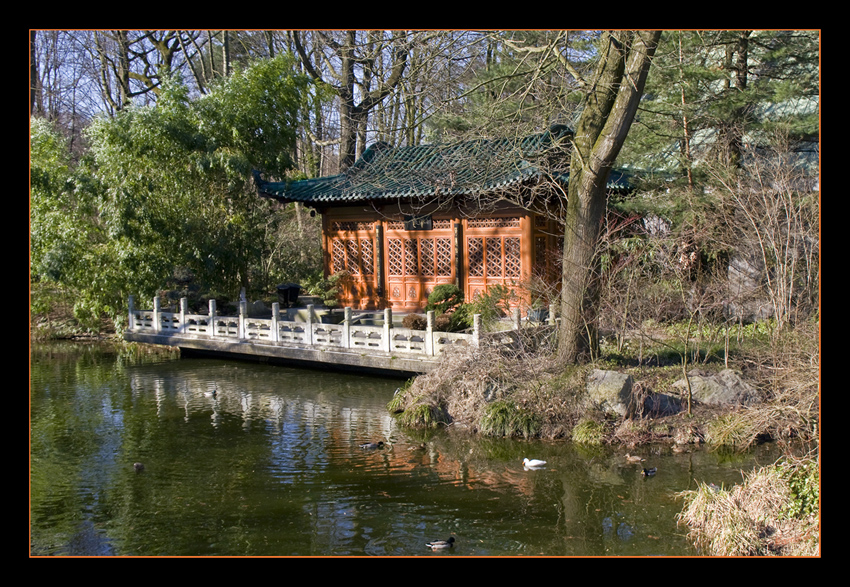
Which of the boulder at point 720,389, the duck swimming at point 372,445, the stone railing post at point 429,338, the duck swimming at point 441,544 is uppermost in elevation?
the stone railing post at point 429,338

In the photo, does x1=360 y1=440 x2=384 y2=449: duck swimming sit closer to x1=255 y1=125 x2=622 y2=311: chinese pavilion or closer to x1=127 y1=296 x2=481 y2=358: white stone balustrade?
x1=127 y1=296 x2=481 y2=358: white stone balustrade

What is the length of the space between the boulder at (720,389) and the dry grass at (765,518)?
10.2 ft

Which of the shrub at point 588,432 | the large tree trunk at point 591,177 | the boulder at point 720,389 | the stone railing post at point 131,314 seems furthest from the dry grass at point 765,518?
the stone railing post at point 131,314

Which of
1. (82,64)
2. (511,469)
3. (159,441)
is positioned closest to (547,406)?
(511,469)

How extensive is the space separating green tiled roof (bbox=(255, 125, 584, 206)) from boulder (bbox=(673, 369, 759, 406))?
4.57m

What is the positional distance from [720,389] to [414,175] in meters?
8.59

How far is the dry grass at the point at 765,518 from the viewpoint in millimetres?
5363

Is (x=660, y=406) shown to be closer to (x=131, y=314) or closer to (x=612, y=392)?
(x=612, y=392)

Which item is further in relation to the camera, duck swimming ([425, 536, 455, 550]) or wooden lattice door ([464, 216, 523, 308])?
wooden lattice door ([464, 216, 523, 308])

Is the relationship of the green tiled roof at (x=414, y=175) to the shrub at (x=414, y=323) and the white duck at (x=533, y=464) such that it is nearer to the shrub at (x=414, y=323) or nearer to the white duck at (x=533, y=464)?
the shrub at (x=414, y=323)

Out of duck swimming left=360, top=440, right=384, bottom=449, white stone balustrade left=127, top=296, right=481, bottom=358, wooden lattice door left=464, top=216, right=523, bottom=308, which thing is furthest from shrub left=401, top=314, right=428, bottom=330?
duck swimming left=360, top=440, right=384, bottom=449

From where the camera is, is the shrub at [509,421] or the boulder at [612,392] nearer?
the boulder at [612,392]

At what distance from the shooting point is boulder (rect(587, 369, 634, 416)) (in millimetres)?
8930

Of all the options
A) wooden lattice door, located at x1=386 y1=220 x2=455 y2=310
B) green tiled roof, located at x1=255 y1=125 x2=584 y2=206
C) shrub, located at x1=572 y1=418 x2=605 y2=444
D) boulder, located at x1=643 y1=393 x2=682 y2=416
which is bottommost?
shrub, located at x1=572 y1=418 x2=605 y2=444
